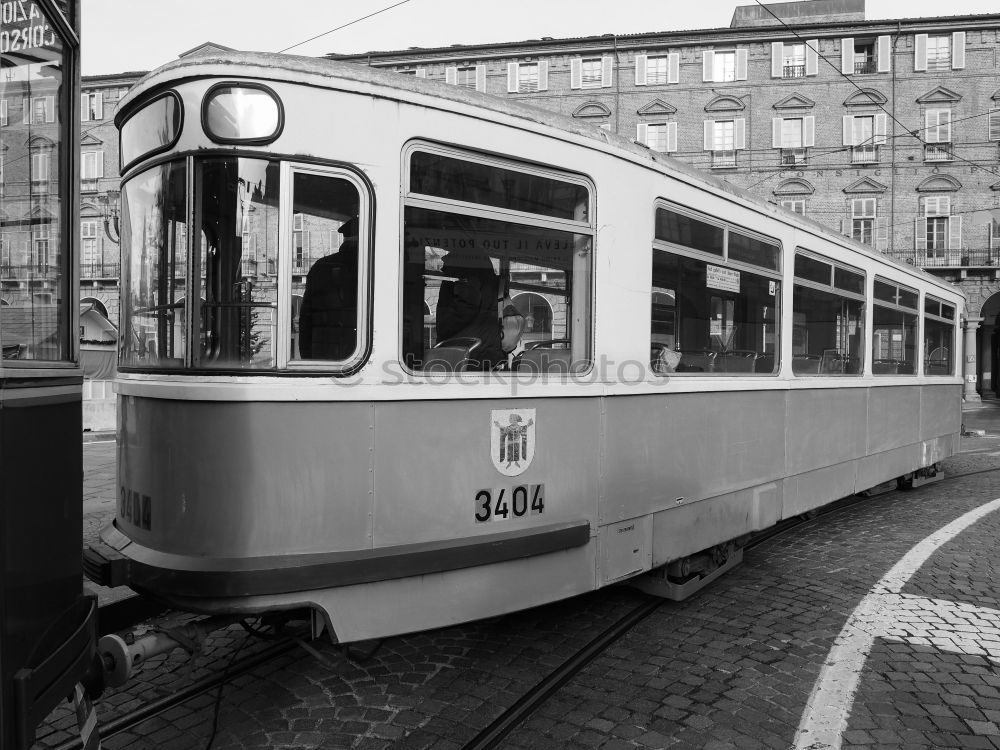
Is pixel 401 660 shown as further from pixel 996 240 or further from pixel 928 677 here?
pixel 996 240

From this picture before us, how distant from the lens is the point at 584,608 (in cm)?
504

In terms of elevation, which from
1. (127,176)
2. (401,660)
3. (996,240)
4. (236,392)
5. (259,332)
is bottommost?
(401,660)

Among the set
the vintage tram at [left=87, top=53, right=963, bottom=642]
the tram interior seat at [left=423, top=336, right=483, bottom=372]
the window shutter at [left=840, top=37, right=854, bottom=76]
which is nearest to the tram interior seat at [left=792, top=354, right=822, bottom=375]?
the vintage tram at [left=87, top=53, right=963, bottom=642]

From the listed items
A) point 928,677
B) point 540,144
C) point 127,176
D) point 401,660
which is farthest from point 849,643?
point 127,176

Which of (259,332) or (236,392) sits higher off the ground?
(259,332)

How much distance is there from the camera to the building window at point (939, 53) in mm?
35625

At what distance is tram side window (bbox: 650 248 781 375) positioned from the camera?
4.50 metres

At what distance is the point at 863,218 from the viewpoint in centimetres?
3653

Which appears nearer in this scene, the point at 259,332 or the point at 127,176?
the point at 259,332

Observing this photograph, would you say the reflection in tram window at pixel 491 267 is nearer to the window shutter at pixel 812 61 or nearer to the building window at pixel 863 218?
the building window at pixel 863 218

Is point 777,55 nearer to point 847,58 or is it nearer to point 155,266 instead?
point 847,58

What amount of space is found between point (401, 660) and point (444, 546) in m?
1.18

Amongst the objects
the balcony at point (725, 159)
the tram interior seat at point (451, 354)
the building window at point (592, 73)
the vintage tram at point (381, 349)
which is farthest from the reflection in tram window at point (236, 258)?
the building window at point (592, 73)

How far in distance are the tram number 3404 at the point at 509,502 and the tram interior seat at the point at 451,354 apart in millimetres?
596
